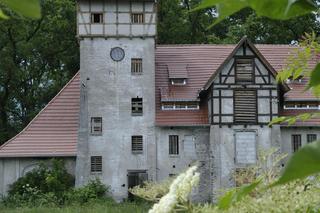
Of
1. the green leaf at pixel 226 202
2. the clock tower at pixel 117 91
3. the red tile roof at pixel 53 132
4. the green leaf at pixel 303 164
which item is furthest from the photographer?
the red tile roof at pixel 53 132

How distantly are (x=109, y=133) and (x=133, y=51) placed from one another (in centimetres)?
355

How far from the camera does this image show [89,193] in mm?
26000

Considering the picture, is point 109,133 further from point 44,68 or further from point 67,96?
point 44,68

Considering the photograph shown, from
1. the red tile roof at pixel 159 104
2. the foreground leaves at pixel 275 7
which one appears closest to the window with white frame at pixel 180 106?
the red tile roof at pixel 159 104

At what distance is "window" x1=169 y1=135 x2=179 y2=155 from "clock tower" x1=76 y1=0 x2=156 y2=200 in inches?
29.0

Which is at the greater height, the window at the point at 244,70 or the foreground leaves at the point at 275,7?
the window at the point at 244,70

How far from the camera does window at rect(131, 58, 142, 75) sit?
27.8 metres

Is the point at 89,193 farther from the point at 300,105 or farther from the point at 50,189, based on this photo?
the point at 300,105

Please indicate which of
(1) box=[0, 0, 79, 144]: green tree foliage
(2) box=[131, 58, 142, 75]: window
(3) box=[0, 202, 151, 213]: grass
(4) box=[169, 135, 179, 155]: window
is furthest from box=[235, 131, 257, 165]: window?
(1) box=[0, 0, 79, 144]: green tree foliage

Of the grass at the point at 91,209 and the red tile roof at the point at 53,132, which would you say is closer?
the grass at the point at 91,209

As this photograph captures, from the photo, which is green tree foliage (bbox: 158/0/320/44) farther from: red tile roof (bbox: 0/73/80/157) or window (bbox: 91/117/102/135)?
window (bbox: 91/117/102/135)

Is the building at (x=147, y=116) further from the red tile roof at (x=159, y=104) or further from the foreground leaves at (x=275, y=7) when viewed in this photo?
the foreground leaves at (x=275, y=7)

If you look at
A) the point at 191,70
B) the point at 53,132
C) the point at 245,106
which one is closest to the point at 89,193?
the point at 53,132

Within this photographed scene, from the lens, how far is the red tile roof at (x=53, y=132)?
91.5 feet
